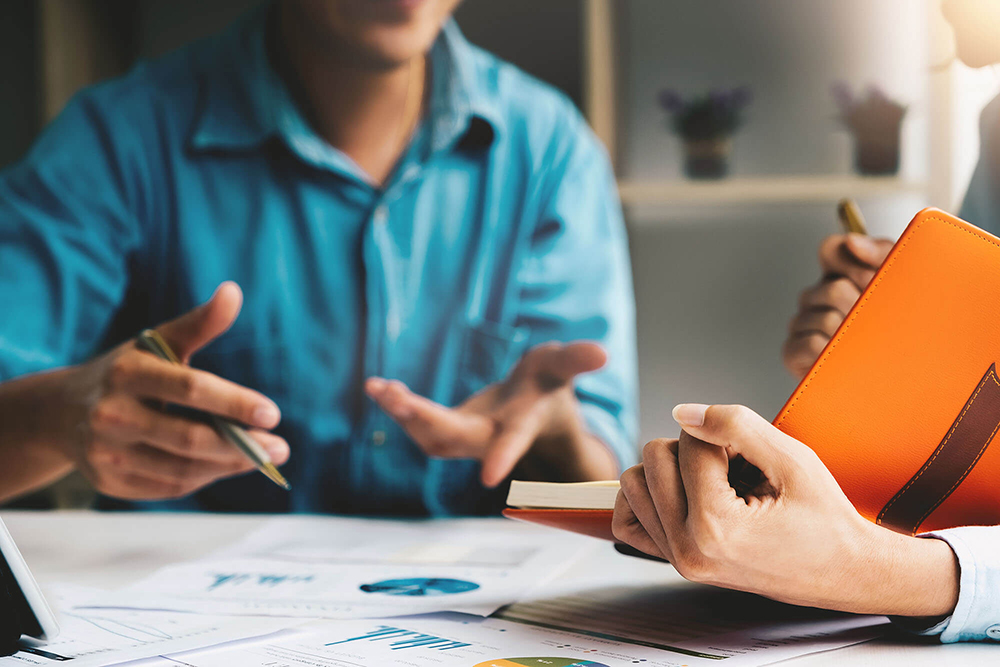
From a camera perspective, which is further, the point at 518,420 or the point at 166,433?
the point at 518,420

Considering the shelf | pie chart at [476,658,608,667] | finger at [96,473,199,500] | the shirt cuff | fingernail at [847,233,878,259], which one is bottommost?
finger at [96,473,199,500]

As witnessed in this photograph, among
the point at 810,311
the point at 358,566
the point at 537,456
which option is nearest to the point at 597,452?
the point at 537,456

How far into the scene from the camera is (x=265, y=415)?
78cm

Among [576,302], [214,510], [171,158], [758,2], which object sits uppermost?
[758,2]

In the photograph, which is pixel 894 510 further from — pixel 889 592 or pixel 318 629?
pixel 318 629

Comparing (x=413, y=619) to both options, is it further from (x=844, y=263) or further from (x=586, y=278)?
(x=586, y=278)

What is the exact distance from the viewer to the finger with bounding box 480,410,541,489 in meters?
1.01

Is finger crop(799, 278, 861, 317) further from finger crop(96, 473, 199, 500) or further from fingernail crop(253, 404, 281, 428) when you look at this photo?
finger crop(96, 473, 199, 500)

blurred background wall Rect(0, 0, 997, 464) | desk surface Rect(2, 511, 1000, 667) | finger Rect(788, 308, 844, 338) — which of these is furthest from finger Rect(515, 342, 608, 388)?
desk surface Rect(2, 511, 1000, 667)

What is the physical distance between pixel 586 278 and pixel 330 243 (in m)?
0.35

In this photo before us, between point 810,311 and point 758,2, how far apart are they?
509 mm

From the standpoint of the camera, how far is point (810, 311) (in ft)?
2.92

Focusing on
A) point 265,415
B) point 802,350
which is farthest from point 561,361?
point 265,415

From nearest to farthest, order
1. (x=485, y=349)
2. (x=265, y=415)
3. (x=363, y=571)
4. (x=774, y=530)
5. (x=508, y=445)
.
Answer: (x=774, y=530)
(x=363, y=571)
(x=265, y=415)
(x=508, y=445)
(x=485, y=349)
